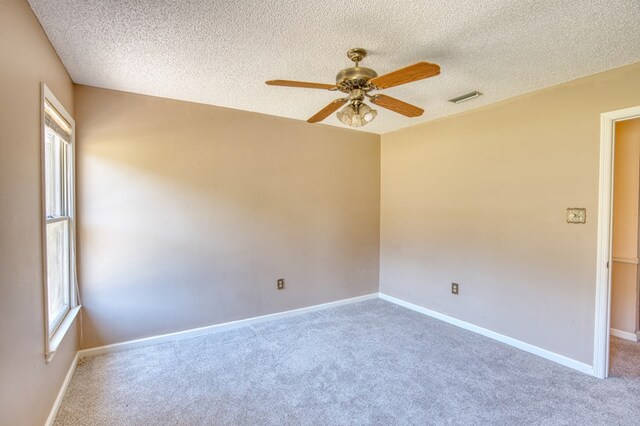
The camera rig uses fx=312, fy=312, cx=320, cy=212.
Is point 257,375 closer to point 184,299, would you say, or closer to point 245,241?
point 184,299

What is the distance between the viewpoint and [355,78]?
1.91m

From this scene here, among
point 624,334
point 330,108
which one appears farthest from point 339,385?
point 624,334

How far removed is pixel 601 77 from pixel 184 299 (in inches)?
159

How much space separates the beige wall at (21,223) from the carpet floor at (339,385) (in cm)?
57

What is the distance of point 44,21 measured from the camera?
5.71 ft

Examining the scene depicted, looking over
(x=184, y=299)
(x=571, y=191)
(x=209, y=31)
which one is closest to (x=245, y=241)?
(x=184, y=299)

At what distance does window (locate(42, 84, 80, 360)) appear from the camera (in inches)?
83.4

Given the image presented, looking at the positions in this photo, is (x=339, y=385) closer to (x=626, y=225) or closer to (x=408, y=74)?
(x=408, y=74)

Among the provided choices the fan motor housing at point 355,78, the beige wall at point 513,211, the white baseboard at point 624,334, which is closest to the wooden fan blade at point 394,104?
the fan motor housing at point 355,78

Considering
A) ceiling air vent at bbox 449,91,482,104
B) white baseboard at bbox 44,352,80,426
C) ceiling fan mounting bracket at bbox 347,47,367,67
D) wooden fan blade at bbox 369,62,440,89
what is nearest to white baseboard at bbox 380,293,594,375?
ceiling air vent at bbox 449,91,482,104

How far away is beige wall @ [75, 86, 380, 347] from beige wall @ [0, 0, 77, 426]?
88 centimetres

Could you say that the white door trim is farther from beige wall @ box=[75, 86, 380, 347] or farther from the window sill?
the window sill

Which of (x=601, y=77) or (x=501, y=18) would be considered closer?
(x=501, y=18)

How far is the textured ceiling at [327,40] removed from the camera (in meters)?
1.63
